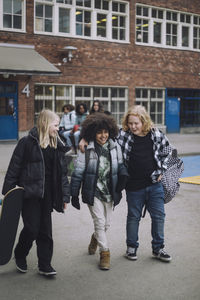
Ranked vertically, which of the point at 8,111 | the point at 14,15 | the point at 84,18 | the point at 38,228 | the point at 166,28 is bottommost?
the point at 38,228

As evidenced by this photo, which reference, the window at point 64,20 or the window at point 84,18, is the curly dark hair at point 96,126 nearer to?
the window at point 84,18

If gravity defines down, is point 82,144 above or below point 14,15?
below

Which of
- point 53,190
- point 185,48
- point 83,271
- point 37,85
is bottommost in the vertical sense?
point 83,271

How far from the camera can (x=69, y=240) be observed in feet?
18.6

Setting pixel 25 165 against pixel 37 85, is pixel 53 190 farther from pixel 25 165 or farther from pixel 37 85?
pixel 37 85

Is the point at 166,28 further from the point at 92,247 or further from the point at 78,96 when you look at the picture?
the point at 92,247

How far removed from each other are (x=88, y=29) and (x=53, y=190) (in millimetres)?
18156

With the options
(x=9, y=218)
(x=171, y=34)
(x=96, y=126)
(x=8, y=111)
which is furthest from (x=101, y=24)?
(x=9, y=218)

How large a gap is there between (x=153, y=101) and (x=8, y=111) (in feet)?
27.9

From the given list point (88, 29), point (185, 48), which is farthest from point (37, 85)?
point (185, 48)

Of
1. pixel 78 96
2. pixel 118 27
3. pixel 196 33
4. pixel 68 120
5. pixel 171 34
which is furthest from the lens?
pixel 196 33

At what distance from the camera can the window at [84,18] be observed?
66.1 feet

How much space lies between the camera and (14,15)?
19.3 m

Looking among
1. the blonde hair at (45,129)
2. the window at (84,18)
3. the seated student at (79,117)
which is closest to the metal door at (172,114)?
the window at (84,18)
